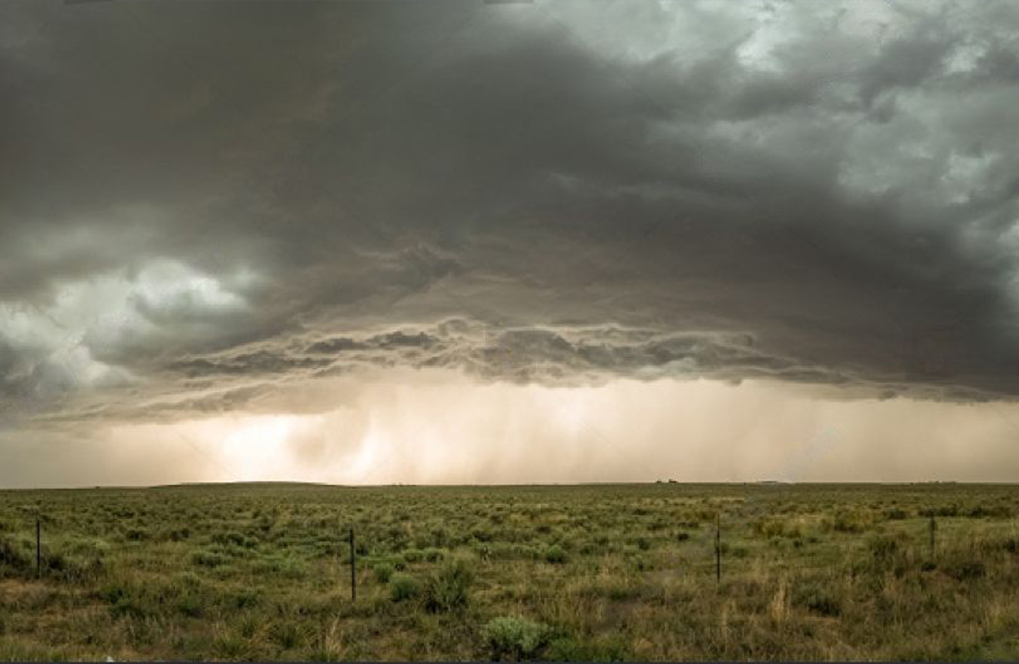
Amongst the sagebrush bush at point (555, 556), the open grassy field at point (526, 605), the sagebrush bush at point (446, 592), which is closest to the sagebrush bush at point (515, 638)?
the open grassy field at point (526, 605)

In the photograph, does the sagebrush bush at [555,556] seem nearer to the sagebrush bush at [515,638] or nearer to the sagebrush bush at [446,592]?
the sagebrush bush at [446,592]

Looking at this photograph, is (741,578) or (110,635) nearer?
(110,635)

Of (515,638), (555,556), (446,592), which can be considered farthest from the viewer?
(555,556)

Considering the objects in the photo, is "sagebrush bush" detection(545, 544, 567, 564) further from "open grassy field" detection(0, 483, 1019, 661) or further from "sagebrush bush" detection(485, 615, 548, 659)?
"sagebrush bush" detection(485, 615, 548, 659)

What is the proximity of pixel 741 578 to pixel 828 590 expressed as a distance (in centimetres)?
177

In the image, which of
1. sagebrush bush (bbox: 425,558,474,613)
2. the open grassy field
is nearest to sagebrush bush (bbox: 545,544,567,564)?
the open grassy field

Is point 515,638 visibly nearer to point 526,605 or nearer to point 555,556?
point 526,605

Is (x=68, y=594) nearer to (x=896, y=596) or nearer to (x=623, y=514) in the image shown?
(x=896, y=596)

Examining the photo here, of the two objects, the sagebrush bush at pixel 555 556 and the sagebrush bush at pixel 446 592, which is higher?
the sagebrush bush at pixel 446 592

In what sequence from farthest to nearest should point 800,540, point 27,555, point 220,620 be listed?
point 800,540 < point 27,555 < point 220,620

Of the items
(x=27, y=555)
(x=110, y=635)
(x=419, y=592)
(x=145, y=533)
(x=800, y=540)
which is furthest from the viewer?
(x=145, y=533)

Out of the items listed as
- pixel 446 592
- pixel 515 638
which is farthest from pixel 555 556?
pixel 515 638

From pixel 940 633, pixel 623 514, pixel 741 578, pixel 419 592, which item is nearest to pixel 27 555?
pixel 419 592

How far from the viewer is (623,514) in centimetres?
4662
